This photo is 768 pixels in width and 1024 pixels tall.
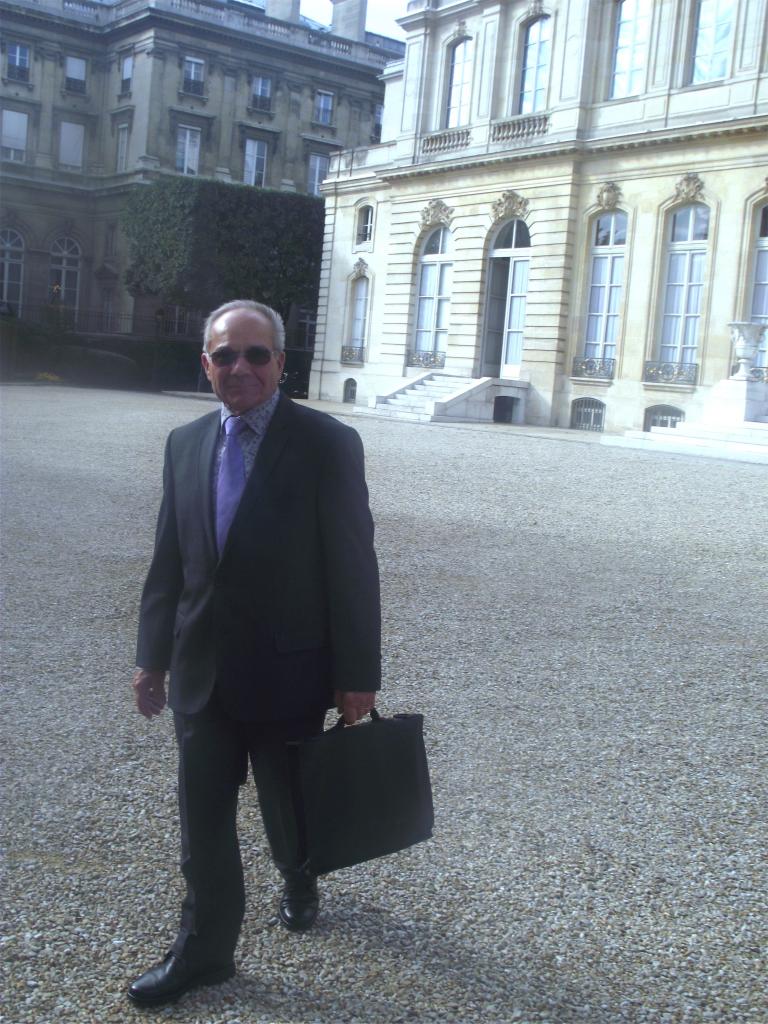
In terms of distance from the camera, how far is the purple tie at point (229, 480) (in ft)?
9.32

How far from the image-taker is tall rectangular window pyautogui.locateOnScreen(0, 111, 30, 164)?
48.7 m

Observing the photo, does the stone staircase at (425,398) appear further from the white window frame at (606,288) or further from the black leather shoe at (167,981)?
the black leather shoe at (167,981)

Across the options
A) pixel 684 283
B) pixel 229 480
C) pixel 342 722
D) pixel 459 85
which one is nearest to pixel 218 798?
pixel 342 722

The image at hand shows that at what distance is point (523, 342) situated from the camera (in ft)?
93.5

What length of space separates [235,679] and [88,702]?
2.31 m

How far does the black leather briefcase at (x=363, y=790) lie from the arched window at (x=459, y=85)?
29939 millimetres

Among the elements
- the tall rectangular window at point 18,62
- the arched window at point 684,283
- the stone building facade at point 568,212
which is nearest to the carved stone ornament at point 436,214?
the stone building facade at point 568,212

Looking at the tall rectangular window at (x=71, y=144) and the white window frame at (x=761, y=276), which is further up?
the tall rectangular window at (x=71, y=144)

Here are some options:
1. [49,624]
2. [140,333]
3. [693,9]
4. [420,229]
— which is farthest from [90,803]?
[140,333]

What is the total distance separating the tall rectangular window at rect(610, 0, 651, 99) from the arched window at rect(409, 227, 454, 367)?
246 inches

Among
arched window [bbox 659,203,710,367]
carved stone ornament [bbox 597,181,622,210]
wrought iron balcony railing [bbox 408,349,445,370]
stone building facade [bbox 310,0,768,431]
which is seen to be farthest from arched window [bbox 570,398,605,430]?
wrought iron balcony railing [bbox 408,349,445,370]

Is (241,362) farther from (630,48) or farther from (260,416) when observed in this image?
(630,48)

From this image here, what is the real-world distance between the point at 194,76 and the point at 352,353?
19.4 metres

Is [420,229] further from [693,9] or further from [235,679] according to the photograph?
[235,679]
